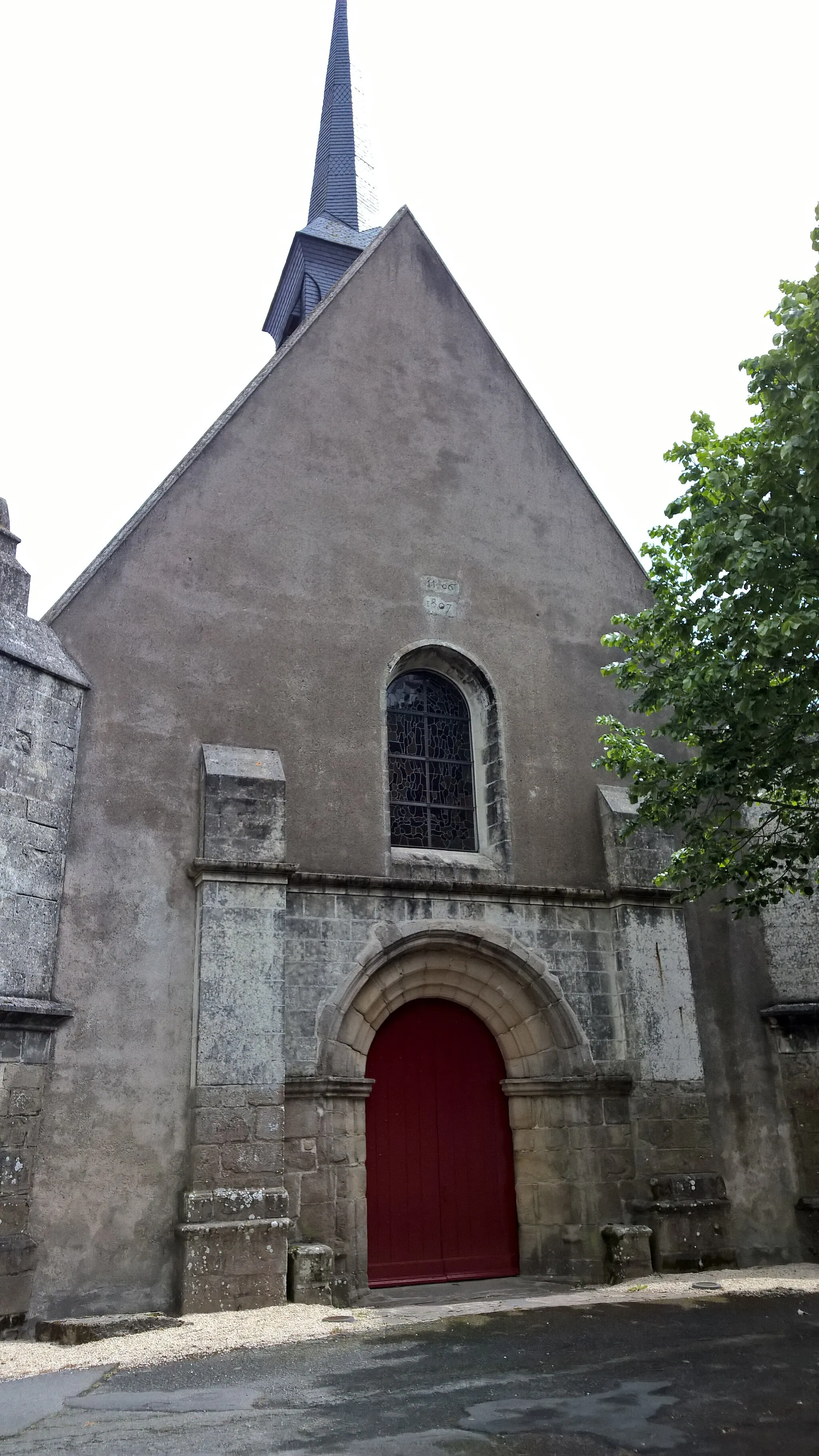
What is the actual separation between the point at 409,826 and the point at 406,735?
83cm

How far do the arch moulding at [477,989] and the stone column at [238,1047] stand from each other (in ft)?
2.56

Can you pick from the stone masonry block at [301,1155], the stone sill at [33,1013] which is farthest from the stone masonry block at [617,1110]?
the stone sill at [33,1013]

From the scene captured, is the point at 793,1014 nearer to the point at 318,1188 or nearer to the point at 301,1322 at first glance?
the point at 318,1188

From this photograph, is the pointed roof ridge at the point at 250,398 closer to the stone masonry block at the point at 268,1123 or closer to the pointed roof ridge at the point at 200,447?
the pointed roof ridge at the point at 200,447

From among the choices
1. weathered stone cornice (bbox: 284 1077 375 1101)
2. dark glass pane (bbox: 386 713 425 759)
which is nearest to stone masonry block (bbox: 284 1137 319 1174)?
weathered stone cornice (bbox: 284 1077 375 1101)

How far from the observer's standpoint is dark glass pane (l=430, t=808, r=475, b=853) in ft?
30.0

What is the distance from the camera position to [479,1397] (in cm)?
473

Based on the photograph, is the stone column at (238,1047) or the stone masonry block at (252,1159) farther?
the stone masonry block at (252,1159)

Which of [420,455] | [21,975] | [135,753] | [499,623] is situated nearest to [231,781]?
[135,753]

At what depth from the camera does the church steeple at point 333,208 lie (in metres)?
15.5

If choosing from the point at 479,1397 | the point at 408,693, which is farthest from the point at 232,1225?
the point at 408,693

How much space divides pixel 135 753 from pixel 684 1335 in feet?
17.2

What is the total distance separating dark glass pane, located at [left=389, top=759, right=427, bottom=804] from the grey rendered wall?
0.37 meters

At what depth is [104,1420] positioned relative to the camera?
14.5ft
